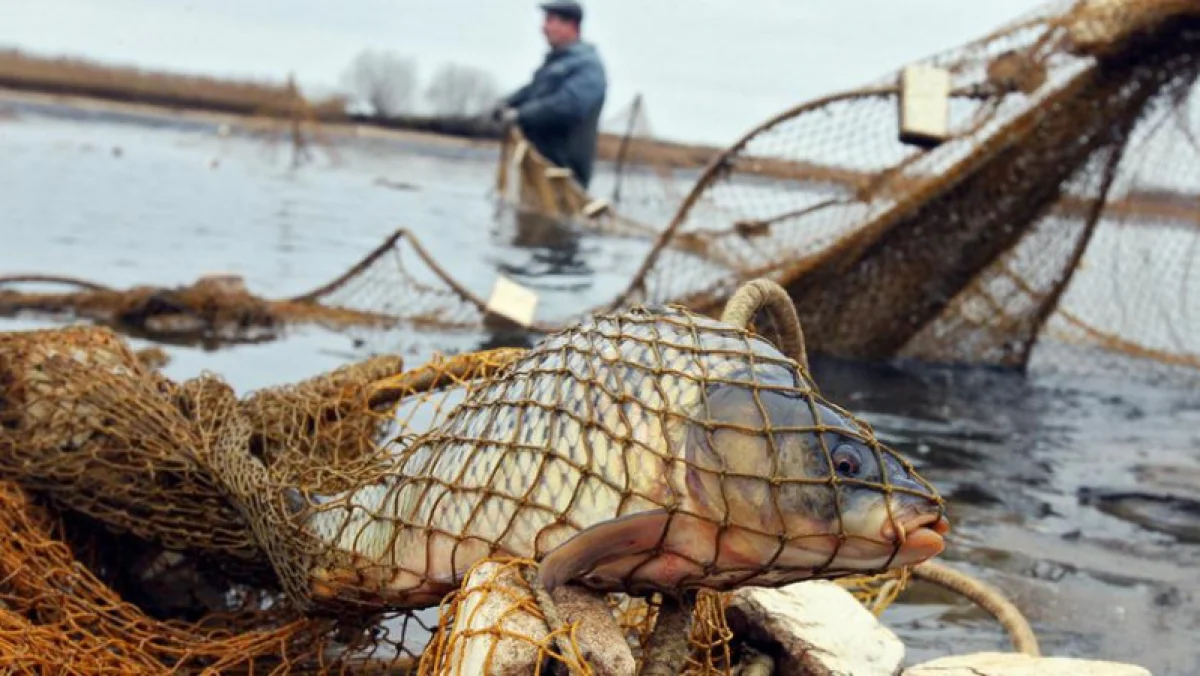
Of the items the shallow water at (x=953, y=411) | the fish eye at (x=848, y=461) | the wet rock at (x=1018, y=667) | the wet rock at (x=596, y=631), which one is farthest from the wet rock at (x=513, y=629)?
the shallow water at (x=953, y=411)

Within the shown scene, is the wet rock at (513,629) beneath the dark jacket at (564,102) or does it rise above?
beneath

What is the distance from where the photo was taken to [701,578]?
7.68 ft

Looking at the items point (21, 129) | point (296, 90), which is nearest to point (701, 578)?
point (296, 90)

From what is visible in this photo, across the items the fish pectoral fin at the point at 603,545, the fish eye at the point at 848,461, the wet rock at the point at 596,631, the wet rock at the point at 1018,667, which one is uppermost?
the fish eye at the point at 848,461

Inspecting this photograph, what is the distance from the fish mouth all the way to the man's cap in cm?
1279

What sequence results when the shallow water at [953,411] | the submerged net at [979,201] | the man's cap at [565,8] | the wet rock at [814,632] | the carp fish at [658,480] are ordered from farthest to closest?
1. the man's cap at [565,8]
2. the submerged net at [979,201]
3. the shallow water at [953,411]
4. the wet rock at [814,632]
5. the carp fish at [658,480]

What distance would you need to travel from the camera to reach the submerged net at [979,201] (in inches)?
261

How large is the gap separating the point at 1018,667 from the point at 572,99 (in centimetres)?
1334

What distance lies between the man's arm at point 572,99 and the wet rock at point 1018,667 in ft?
42.7

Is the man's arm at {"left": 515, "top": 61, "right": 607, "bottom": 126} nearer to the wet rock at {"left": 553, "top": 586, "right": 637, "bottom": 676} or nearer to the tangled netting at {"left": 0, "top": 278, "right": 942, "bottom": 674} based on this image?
the tangled netting at {"left": 0, "top": 278, "right": 942, "bottom": 674}

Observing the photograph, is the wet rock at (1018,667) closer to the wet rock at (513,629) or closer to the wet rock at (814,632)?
the wet rock at (814,632)

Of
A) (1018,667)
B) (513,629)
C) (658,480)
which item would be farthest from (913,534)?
(1018,667)

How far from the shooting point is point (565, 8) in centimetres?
1434

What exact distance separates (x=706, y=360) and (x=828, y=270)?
5.17 meters
